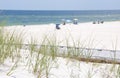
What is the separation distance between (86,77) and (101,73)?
0.50 m

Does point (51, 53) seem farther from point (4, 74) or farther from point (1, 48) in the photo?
point (4, 74)

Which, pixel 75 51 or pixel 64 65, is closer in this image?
pixel 64 65

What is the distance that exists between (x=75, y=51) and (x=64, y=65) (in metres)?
0.67

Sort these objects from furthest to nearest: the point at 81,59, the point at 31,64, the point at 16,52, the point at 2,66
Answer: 1. the point at 81,59
2. the point at 16,52
3. the point at 31,64
4. the point at 2,66

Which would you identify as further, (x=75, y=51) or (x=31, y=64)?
(x=75, y=51)

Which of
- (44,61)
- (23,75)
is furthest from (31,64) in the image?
(23,75)

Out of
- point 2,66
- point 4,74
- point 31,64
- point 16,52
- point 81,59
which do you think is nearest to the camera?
point 4,74

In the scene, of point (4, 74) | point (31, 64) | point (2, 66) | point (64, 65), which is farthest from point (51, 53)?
point (4, 74)

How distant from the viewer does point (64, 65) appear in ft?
13.5

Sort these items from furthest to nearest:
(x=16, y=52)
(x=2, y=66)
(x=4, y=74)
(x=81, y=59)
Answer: (x=81, y=59) < (x=16, y=52) < (x=2, y=66) < (x=4, y=74)

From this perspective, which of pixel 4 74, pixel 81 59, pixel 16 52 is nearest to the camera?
pixel 4 74

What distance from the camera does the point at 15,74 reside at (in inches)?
123

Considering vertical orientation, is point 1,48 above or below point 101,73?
above

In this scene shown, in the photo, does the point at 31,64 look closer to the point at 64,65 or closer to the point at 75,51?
the point at 64,65
